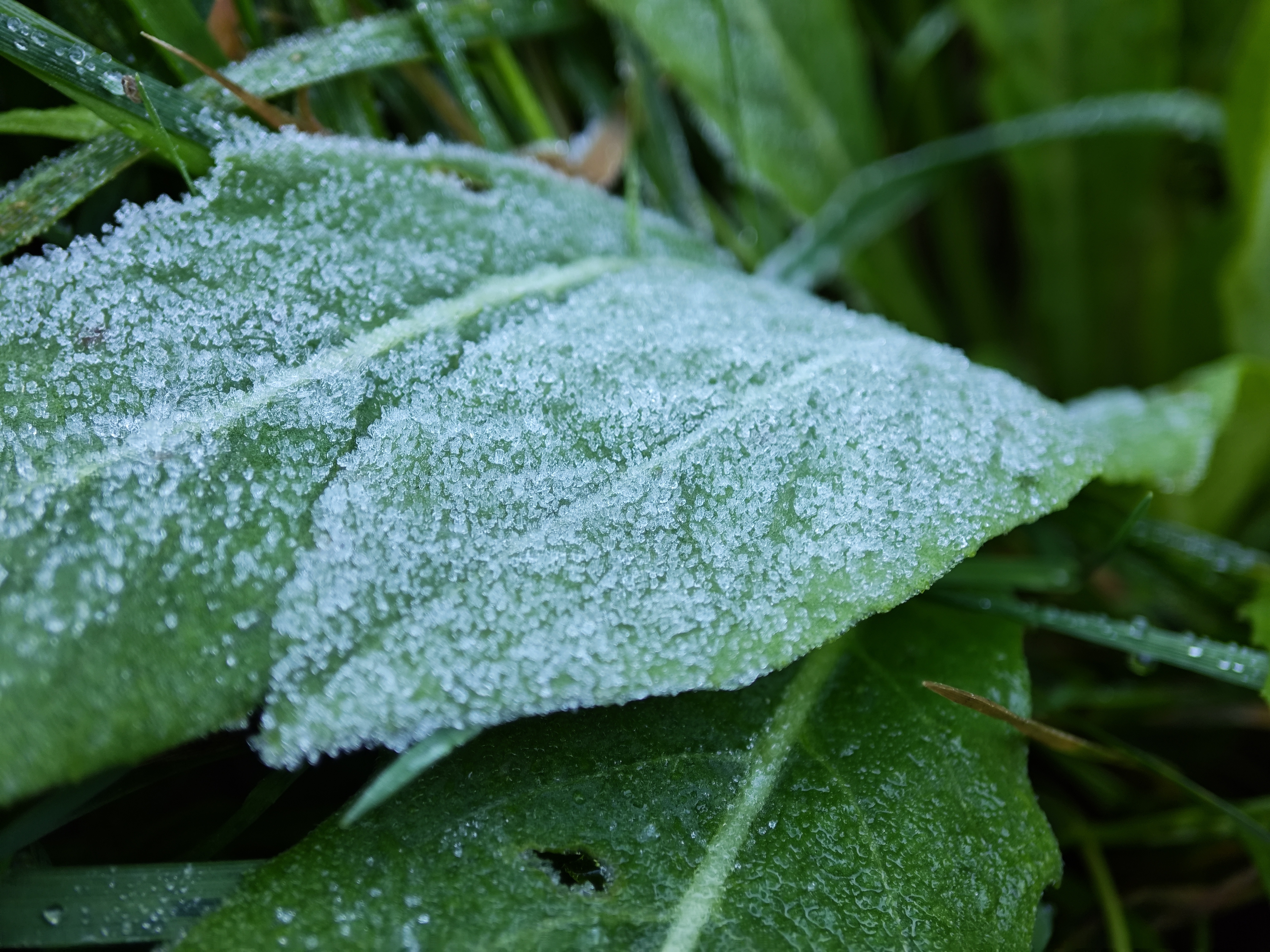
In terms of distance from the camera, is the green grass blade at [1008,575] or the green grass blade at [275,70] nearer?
the green grass blade at [275,70]

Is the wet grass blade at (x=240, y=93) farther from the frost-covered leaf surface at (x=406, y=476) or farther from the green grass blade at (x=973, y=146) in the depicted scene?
the green grass blade at (x=973, y=146)

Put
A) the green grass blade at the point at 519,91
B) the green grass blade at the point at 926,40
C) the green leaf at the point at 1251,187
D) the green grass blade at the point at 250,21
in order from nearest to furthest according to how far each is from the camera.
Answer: the green grass blade at the point at 250,21, the green grass blade at the point at 519,91, the green leaf at the point at 1251,187, the green grass blade at the point at 926,40

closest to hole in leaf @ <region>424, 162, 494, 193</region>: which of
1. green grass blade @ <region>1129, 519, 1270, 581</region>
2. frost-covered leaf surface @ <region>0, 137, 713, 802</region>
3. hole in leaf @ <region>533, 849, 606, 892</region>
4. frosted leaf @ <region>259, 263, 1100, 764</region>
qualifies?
frost-covered leaf surface @ <region>0, 137, 713, 802</region>

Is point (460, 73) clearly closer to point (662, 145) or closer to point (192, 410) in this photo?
point (662, 145)

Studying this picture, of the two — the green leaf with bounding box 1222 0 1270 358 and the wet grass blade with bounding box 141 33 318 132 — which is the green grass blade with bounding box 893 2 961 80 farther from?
the wet grass blade with bounding box 141 33 318 132

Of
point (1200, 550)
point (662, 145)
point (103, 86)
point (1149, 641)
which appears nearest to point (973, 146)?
point (662, 145)

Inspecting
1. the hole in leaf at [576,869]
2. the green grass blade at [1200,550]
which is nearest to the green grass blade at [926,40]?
the green grass blade at [1200,550]
